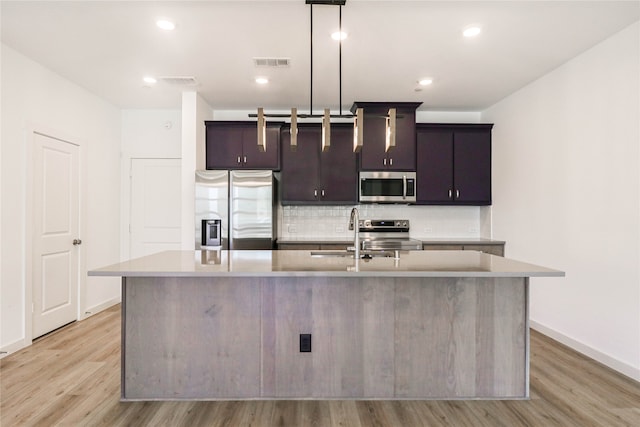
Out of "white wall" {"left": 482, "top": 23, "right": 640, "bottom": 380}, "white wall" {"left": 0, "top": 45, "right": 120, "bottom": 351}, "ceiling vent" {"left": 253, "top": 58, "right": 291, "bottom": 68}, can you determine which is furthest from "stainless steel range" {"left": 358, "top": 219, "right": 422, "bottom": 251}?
"white wall" {"left": 0, "top": 45, "right": 120, "bottom": 351}

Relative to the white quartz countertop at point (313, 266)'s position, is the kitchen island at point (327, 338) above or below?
below

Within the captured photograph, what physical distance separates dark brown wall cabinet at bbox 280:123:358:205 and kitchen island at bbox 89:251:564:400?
2.47m

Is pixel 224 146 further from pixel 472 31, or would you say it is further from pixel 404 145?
pixel 472 31

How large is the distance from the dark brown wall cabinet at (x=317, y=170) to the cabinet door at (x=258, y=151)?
0.09 meters

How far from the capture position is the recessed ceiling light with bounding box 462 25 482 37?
281cm

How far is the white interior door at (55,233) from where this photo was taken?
362 centimetres

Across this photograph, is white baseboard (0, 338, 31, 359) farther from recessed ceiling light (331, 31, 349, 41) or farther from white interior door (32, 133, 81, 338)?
recessed ceiling light (331, 31, 349, 41)

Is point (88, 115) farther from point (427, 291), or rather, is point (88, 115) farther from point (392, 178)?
point (427, 291)

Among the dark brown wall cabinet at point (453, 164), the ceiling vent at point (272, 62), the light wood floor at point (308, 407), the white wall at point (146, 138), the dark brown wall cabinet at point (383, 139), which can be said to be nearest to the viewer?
the light wood floor at point (308, 407)

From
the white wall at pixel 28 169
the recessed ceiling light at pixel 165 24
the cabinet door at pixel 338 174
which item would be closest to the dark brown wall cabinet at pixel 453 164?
the cabinet door at pixel 338 174

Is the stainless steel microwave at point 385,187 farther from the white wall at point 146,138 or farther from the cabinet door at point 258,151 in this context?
the white wall at point 146,138

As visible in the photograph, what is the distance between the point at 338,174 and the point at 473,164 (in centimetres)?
182

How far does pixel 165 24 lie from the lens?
9.12ft

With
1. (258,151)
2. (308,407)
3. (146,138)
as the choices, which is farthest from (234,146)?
(308,407)
